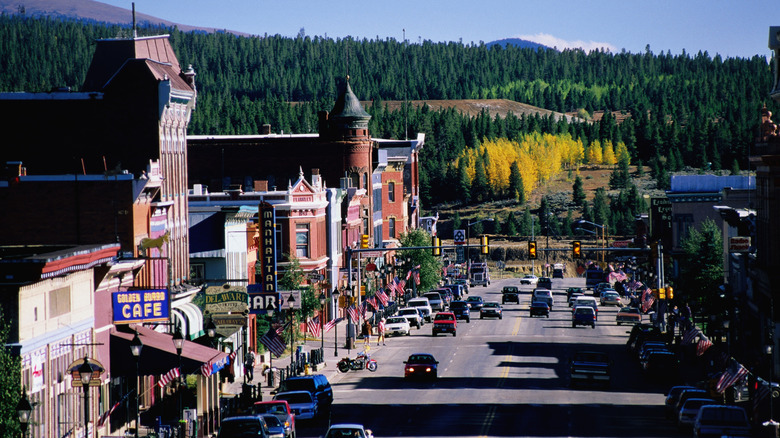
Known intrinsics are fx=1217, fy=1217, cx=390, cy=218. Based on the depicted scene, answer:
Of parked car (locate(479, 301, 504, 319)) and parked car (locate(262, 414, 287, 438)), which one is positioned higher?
parked car (locate(262, 414, 287, 438))

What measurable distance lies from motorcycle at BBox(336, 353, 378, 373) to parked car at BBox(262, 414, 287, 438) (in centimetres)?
2487

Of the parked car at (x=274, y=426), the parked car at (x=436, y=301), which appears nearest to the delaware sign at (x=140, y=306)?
the parked car at (x=274, y=426)

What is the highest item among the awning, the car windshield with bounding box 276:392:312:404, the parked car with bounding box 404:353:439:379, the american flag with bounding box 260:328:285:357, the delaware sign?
the delaware sign

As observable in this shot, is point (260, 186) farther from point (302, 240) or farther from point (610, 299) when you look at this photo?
point (610, 299)

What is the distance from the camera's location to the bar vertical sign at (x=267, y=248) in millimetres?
61531

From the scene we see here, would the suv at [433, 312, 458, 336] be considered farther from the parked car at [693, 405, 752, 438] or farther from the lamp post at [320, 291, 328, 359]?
the parked car at [693, 405, 752, 438]

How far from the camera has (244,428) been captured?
3478 cm

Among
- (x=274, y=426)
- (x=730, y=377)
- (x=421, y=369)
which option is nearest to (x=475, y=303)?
(x=421, y=369)

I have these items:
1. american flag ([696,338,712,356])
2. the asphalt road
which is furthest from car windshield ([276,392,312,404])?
american flag ([696,338,712,356])

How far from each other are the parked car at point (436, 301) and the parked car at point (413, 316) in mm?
11853

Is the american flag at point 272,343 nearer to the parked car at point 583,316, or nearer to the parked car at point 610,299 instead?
the parked car at point 583,316

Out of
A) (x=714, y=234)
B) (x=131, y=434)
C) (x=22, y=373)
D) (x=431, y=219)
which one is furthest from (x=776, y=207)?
(x=431, y=219)

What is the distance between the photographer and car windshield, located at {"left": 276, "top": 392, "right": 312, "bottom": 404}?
43.8 metres

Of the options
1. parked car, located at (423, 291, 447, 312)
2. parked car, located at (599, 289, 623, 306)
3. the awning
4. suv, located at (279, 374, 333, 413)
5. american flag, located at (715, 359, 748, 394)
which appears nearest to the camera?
the awning
